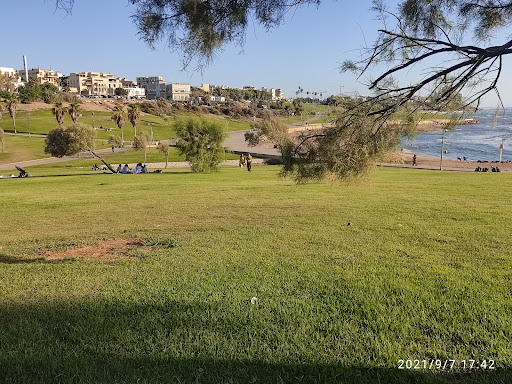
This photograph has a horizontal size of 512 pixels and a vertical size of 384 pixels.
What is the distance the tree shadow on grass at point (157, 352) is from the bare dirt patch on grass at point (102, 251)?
2.54 metres

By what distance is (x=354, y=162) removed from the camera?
480 centimetres

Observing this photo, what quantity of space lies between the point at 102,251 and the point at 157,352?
4.38 metres

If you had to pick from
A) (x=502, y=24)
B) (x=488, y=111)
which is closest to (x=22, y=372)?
(x=488, y=111)

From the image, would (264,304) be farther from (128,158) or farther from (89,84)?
(89,84)

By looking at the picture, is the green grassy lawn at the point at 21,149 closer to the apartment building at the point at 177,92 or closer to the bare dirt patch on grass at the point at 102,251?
the bare dirt patch on grass at the point at 102,251

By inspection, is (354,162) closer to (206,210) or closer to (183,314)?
(183,314)

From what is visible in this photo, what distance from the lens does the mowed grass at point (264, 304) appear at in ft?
10.6

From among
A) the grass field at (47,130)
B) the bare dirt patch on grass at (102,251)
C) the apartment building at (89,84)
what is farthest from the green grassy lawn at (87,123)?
the apartment building at (89,84)

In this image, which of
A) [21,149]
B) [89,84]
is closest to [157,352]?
[21,149]

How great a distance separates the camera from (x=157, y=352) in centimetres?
345

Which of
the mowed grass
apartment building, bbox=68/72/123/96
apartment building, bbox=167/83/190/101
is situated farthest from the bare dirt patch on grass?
apartment building, bbox=68/72/123/96

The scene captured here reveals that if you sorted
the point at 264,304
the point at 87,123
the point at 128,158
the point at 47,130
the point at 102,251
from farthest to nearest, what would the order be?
the point at 87,123, the point at 47,130, the point at 128,158, the point at 102,251, the point at 264,304

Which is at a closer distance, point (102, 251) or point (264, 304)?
point (264, 304)

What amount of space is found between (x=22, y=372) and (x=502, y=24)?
5914 millimetres
